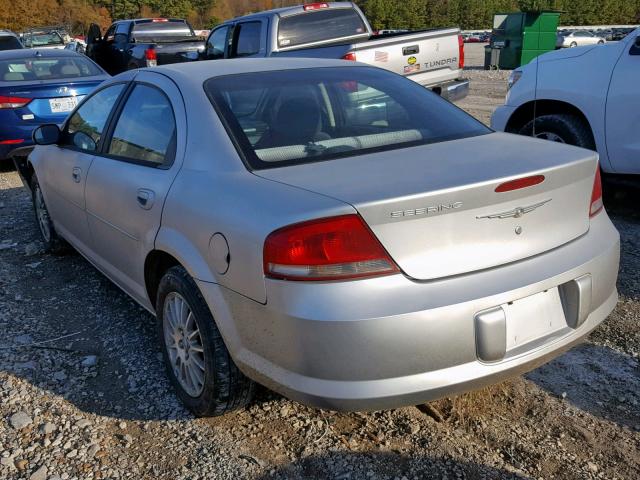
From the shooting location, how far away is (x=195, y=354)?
115 inches

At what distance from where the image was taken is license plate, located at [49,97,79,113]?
7.76m

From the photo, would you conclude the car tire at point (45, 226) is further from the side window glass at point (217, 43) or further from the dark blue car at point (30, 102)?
the side window glass at point (217, 43)

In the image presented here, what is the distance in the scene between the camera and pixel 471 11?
74938mm

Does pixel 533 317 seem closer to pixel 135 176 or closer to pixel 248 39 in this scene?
pixel 135 176

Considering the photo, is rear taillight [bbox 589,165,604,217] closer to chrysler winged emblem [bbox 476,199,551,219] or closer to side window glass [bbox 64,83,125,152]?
chrysler winged emblem [bbox 476,199,551,219]

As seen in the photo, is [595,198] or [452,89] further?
[452,89]

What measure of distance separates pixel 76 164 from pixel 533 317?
9.68 feet

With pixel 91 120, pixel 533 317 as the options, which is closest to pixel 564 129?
pixel 533 317

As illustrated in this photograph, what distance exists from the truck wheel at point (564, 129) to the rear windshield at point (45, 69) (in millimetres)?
5727

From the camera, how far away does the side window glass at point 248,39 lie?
371 inches

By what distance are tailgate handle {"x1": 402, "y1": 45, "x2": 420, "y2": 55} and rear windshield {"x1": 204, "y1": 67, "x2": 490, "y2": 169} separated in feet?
16.9

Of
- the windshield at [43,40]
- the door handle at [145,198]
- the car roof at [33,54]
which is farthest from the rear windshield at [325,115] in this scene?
the windshield at [43,40]

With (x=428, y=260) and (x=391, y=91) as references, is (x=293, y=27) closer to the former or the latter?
(x=391, y=91)

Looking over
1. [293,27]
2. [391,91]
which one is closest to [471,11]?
[293,27]
